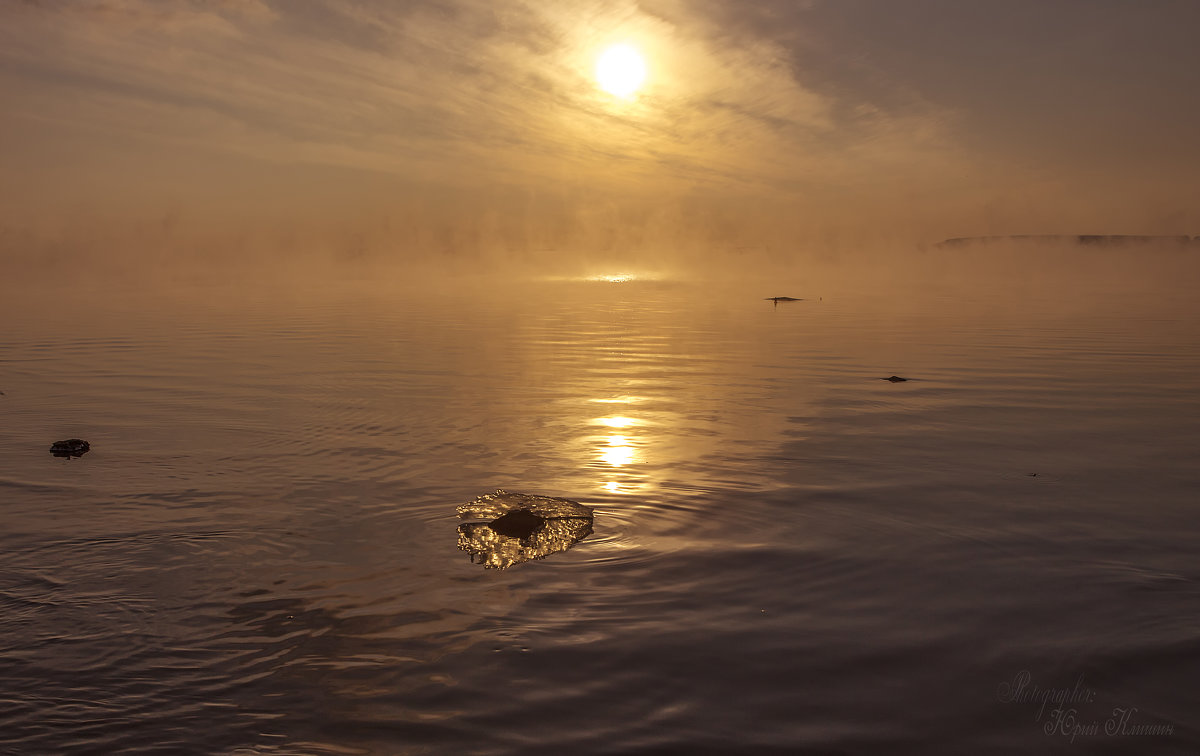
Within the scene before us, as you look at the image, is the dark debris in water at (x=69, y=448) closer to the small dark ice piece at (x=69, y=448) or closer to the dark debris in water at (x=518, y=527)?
the small dark ice piece at (x=69, y=448)

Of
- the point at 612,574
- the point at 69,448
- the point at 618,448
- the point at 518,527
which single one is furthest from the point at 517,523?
the point at 69,448

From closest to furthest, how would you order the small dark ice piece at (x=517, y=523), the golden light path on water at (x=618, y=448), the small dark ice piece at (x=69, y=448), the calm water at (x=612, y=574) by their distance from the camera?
the calm water at (x=612, y=574) → the small dark ice piece at (x=517, y=523) → the golden light path on water at (x=618, y=448) → the small dark ice piece at (x=69, y=448)

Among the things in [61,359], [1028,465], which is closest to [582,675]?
[1028,465]

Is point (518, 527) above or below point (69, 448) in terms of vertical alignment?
below

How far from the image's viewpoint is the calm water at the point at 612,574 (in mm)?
7000

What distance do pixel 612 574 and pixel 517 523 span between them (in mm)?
1994

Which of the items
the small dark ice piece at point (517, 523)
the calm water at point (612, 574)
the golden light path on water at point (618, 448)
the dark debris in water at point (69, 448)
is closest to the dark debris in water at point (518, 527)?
the small dark ice piece at point (517, 523)

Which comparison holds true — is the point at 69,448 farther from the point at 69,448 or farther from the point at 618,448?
the point at 618,448

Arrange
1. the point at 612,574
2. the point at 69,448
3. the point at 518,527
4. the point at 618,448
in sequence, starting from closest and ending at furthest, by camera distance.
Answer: the point at 612,574 → the point at 518,527 → the point at 69,448 → the point at 618,448

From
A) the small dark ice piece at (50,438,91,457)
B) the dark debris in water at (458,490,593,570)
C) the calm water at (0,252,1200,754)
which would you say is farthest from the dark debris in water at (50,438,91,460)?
the dark debris in water at (458,490,593,570)

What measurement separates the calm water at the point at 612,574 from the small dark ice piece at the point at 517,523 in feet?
2.24

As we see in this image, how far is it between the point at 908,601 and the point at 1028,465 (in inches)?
314

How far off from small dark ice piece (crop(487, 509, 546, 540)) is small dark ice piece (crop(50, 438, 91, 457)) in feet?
32.4

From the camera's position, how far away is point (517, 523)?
1177 centimetres
